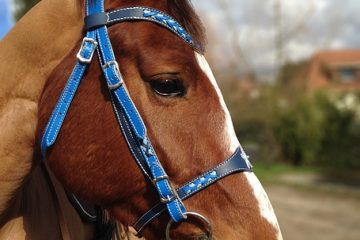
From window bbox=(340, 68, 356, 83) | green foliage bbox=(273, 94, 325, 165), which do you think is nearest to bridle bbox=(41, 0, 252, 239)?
green foliage bbox=(273, 94, 325, 165)

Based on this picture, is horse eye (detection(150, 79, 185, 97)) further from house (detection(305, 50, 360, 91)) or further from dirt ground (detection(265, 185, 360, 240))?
house (detection(305, 50, 360, 91))

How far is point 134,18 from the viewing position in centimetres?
183

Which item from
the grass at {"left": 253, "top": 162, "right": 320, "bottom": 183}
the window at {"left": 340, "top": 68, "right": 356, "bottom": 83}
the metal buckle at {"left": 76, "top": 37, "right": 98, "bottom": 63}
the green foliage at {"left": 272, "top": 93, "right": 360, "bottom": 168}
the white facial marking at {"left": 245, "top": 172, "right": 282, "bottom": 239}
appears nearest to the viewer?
the white facial marking at {"left": 245, "top": 172, "right": 282, "bottom": 239}

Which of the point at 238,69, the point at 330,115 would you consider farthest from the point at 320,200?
the point at 238,69

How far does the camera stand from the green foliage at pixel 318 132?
50.7 ft

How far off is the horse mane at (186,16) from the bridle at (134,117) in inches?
1.5

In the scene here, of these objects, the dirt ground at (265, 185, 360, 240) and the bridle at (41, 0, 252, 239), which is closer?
the bridle at (41, 0, 252, 239)

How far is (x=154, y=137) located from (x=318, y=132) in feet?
54.1

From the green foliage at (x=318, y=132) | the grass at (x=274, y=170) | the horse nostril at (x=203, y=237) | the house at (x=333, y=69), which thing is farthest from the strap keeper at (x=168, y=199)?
the house at (x=333, y=69)

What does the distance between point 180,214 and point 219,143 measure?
0.34m

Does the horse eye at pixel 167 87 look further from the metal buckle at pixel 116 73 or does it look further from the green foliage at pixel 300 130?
the green foliage at pixel 300 130

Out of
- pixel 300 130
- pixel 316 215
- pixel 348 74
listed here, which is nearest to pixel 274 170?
pixel 300 130

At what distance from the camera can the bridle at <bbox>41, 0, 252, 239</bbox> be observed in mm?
1718

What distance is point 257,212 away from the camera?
1.69m
